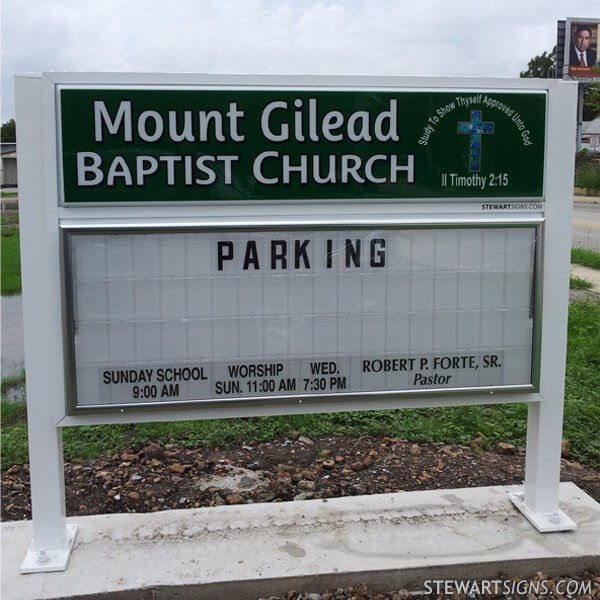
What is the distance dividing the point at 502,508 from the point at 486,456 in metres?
0.89

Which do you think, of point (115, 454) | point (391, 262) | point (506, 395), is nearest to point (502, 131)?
point (391, 262)

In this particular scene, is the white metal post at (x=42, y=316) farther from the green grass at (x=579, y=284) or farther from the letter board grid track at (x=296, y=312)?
the green grass at (x=579, y=284)

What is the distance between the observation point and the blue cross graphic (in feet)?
12.1

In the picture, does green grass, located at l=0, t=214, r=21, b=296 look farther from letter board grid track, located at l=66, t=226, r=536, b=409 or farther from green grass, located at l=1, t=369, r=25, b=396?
letter board grid track, located at l=66, t=226, r=536, b=409

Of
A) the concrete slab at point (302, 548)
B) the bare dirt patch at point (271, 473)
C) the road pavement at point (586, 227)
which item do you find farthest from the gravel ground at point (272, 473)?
the road pavement at point (586, 227)

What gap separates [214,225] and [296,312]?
0.61 meters

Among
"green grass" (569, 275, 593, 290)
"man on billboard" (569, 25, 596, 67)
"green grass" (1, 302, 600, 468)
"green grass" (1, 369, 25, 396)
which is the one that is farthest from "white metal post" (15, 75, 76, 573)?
"man on billboard" (569, 25, 596, 67)

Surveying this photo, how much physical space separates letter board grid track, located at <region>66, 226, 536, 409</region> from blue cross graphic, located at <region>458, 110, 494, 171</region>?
342 millimetres

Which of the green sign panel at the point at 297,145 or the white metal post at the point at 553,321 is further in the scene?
the white metal post at the point at 553,321

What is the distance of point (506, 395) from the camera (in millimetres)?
3869

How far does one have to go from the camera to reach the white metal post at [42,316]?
333cm

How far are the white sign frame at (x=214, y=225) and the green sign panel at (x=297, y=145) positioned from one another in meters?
0.06

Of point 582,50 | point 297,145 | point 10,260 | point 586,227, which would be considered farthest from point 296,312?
point 582,50

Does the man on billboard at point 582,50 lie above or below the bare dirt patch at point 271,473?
above
